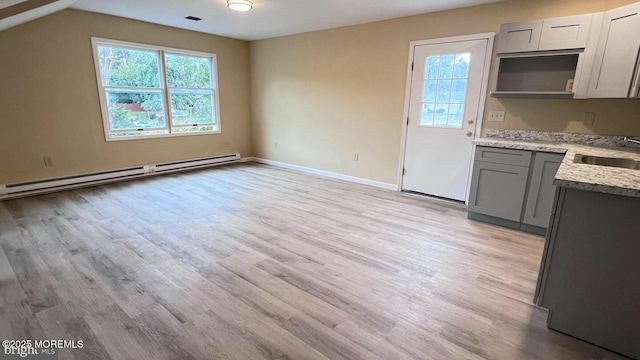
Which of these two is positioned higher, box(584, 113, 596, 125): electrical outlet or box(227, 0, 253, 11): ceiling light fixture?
box(227, 0, 253, 11): ceiling light fixture

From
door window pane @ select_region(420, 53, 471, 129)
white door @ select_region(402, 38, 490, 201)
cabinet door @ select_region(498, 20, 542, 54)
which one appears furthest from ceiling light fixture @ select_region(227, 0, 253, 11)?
cabinet door @ select_region(498, 20, 542, 54)

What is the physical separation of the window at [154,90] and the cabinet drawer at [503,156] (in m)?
4.69

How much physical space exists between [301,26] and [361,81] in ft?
4.23

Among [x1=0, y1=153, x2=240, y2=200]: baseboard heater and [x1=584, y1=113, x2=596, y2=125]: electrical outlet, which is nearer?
[x1=584, y1=113, x2=596, y2=125]: electrical outlet

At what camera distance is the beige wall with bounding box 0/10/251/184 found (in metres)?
3.81

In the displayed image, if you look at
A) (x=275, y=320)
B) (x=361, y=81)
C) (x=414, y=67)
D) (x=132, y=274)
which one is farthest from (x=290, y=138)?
(x=275, y=320)

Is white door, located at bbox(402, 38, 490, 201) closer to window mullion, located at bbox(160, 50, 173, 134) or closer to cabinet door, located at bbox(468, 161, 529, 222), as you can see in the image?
cabinet door, located at bbox(468, 161, 529, 222)

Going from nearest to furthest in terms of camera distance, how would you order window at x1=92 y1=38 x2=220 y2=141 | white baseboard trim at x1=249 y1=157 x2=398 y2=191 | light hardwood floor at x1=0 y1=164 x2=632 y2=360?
light hardwood floor at x1=0 y1=164 x2=632 y2=360
window at x1=92 y1=38 x2=220 y2=141
white baseboard trim at x1=249 y1=157 x2=398 y2=191

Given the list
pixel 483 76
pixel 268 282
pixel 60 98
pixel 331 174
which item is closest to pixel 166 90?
pixel 60 98

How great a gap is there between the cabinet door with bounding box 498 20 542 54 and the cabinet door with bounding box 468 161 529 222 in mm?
1189

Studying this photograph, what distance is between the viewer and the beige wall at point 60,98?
12.5 ft

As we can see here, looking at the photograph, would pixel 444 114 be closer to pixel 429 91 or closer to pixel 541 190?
pixel 429 91

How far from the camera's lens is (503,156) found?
3125mm

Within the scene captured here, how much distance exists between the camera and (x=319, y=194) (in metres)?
4.38
